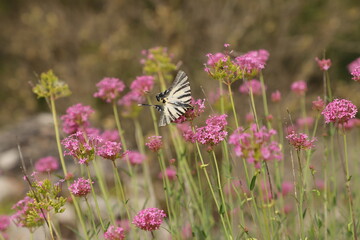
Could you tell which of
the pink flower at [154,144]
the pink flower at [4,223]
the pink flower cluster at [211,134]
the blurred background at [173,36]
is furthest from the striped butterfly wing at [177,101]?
the blurred background at [173,36]

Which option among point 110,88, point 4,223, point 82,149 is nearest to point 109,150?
point 82,149

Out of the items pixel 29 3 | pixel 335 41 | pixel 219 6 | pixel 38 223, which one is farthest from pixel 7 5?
pixel 38 223

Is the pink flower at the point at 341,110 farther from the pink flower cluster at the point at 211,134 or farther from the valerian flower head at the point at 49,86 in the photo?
the valerian flower head at the point at 49,86

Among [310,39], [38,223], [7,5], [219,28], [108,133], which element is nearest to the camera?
[38,223]

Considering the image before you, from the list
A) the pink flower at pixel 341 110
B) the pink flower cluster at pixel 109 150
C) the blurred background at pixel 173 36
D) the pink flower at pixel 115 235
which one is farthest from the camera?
the blurred background at pixel 173 36

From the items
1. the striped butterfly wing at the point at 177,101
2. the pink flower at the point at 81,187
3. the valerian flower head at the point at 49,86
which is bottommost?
the pink flower at the point at 81,187

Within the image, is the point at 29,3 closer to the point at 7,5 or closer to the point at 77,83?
the point at 7,5

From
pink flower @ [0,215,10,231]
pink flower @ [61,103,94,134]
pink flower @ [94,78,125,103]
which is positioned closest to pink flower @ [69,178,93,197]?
pink flower @ [61,103,94,134]
